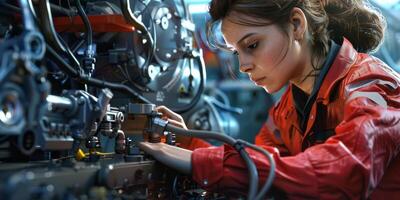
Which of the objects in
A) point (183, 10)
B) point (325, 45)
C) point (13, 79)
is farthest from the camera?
point (183, 10)

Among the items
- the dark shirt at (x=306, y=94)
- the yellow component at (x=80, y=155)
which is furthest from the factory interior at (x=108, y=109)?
the dark shirt at (x=306, y=94)

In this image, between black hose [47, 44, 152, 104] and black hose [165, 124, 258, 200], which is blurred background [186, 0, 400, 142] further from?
black hose [165, 124, 258, 200]

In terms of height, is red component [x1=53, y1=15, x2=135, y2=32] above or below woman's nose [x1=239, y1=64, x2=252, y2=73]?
above

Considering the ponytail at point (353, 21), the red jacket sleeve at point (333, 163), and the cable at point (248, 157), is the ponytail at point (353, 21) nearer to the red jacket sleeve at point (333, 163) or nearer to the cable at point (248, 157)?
the red jacket sleeve at point (333, 163)

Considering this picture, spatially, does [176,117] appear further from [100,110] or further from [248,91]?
[248,91]

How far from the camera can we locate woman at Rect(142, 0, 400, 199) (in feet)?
3.18

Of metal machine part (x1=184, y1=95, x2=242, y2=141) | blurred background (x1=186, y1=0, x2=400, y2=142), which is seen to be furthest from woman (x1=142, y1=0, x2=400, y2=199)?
blurred background (x1=186, y1=0, x2=400, y2=142)

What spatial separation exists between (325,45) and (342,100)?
0.85ft

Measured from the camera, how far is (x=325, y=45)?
1.40m

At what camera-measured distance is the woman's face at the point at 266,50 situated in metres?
1.26

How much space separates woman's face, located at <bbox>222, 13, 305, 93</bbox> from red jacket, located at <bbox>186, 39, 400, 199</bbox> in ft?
0.53

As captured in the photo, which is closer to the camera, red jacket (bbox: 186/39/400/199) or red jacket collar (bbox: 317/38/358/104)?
red jacket (bbox: 186/39/400/199)

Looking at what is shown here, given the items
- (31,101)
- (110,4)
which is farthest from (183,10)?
(31,101)

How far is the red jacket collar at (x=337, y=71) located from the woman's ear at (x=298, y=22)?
0.13 meters
